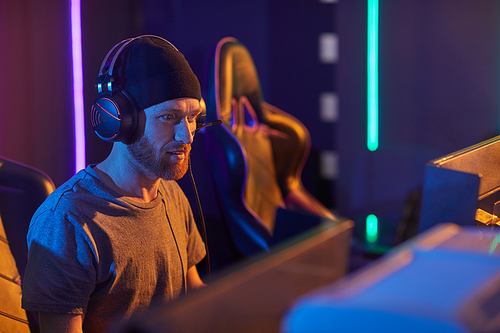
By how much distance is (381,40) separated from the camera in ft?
10.0

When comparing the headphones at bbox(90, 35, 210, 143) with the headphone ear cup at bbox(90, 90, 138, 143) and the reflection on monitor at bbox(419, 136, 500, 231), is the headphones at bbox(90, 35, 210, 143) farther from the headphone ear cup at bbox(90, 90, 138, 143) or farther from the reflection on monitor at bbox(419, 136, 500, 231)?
the reflection on monitor at bbox(419, 136, 500, 231)

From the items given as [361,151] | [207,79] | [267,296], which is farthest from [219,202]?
[267,296]

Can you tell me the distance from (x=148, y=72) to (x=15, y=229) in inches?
18.6

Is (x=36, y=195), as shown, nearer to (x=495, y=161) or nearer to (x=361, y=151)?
(x=495, y=161)

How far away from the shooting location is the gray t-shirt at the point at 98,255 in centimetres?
86

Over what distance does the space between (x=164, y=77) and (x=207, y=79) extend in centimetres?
101

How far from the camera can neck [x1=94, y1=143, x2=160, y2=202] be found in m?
1.05

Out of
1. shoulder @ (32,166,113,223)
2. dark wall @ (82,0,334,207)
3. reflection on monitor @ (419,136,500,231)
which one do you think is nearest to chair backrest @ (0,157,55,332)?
shoulder @ (32,166,113,223)

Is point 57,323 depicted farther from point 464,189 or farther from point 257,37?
point 257,37

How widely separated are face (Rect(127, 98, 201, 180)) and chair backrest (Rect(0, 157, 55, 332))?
25 centimetres

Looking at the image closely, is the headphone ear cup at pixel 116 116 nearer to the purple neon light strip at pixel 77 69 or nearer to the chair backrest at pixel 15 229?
the chair backrest at pixel 15 229

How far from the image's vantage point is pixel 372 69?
9.98ft

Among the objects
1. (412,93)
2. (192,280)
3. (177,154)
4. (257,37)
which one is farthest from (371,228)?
(177,154)

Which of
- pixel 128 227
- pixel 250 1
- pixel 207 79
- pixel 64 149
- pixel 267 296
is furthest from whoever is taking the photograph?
pixel 250 1
